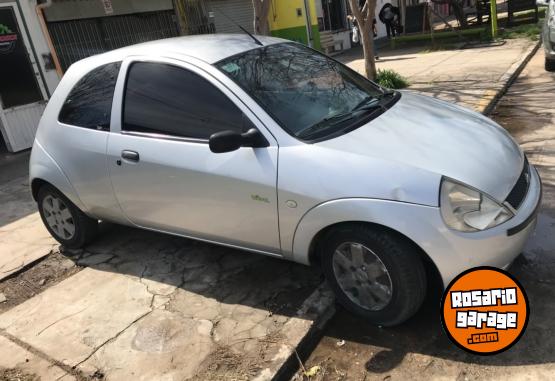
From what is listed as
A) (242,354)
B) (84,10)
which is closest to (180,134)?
(242,354)

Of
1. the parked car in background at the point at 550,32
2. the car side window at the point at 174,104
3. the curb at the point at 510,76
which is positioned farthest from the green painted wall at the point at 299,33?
the car side window at the point at 174,104

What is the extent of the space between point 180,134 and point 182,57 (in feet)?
1.75

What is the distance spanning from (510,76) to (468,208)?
7.56 meters

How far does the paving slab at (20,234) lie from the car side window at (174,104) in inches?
70.5

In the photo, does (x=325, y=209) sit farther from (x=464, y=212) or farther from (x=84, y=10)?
→ (x=84, y=10)

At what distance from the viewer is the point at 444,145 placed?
9.66 feet

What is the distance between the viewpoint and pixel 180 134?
3387 millimetres

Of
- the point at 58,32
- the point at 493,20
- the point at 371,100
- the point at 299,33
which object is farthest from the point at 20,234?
the point at 299,33

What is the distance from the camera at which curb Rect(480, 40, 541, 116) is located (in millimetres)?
7287

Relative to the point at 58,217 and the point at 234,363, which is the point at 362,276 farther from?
the point at 58,217

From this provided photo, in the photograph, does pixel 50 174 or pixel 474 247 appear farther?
pixel 50 174

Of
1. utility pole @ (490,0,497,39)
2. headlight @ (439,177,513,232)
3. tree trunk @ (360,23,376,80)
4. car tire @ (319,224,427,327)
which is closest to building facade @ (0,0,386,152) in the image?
tree trunk @ (360,23,376,80)

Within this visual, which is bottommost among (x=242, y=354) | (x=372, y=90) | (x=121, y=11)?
A: (x=242, y=354)

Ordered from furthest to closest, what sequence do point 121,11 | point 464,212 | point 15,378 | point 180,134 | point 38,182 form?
point 121,11, point 38,182, point 180,134, point 15,378, point 464,212
